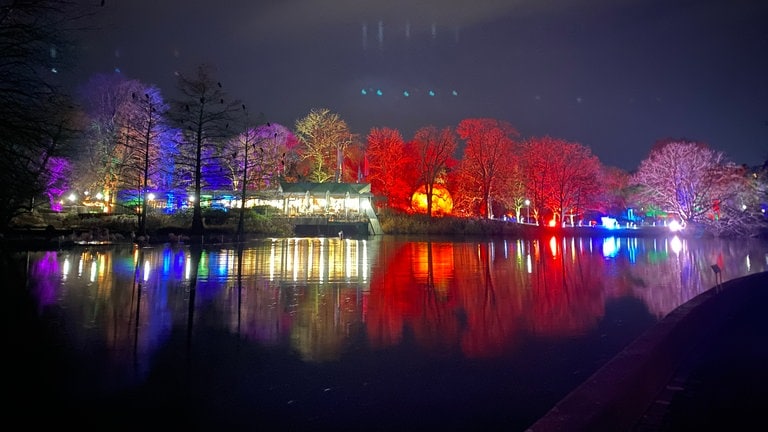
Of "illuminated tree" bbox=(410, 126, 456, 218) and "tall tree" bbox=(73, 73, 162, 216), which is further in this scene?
"illuminated tree" bbox=(410, 126, 456, 218)

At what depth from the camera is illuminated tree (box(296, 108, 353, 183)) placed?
189 ft

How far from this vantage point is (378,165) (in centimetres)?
6131

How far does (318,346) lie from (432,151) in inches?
2024

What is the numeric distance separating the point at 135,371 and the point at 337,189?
48.9m

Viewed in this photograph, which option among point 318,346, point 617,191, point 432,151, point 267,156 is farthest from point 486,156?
point 318,346

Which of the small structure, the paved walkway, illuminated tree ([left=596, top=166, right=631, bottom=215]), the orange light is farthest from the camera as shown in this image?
illuminated tree ([left=596, top=166, right=631, bottom=215])

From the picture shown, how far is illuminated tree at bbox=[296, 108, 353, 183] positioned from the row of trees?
0.14 m

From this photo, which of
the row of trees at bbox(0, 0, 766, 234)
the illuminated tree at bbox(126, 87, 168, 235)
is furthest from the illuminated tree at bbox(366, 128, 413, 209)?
the illuminated tree at bbox(126, 87, 168, 235)

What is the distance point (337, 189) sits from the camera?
53781mm

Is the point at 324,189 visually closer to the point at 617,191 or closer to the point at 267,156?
the point at 267,156

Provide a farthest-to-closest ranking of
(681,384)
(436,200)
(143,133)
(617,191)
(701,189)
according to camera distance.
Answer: (617,191)
(436,200)
(701,189)
(143,133)
(681,384)

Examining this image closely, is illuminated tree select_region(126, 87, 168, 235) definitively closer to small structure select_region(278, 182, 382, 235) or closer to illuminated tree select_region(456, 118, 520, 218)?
small structure select_region(278, 182, 382, 235)

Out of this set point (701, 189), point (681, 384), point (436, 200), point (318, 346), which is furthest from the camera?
point (436, 200)

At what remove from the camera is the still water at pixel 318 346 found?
4.18m
